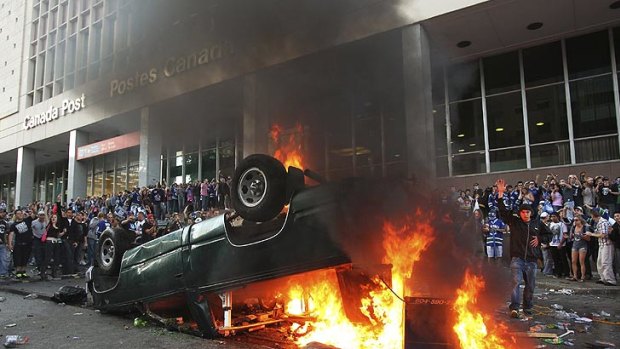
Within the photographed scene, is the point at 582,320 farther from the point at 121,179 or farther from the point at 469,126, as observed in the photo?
the point at 121,179

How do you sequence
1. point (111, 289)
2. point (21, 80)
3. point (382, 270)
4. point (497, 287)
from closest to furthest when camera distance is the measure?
point (382, 270) → point (497, 287) → point (111, 289) → point (21, 80)

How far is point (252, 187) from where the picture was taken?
3.33 metres

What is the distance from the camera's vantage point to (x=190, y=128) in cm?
571

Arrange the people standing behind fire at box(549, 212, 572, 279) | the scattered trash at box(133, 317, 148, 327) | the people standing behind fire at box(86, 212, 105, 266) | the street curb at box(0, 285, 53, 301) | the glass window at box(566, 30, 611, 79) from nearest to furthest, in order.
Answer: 1. the scattered trash at box(133, 317, 148, 327)
2. the street curb at box(0, 285, 53, 301)
3. the people standing behind fire at box(549, 212, 572, 279)
4. the people standing behind fire at box(86, 212, 105, 266)
5. the glass window at box(566, 30, 611, 79)

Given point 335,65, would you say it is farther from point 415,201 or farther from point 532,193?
point 532,193

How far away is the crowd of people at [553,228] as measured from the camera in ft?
17.0

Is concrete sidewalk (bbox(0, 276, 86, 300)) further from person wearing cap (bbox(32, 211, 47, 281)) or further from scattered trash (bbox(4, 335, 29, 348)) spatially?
scattered trash (bbox(4, 335, 29, 348))

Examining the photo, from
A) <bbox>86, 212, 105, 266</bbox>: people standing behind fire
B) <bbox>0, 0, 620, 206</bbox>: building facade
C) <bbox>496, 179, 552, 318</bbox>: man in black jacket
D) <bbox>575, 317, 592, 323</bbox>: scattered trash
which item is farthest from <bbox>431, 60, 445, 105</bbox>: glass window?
<bbox>86, 212, 105, 266</bbox>: people standing behind fire

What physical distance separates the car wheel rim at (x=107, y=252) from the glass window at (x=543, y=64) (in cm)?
1175

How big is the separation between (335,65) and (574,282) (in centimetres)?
586

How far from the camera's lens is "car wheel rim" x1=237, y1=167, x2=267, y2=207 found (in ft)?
10.7

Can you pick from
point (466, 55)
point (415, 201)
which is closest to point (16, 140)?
point (466, 55)

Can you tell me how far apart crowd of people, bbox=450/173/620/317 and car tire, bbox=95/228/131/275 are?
11.4 feet

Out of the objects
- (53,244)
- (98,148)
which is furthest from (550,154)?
(98,148)
